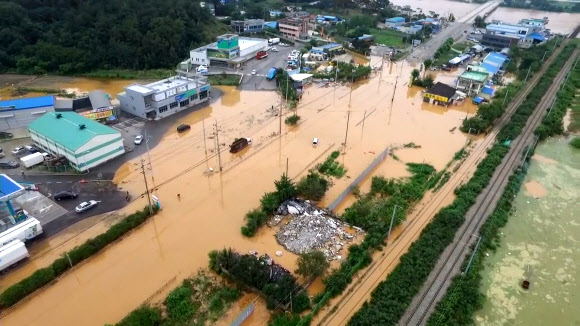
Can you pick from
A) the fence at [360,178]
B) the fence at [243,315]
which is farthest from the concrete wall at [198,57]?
the fence at [243,315]

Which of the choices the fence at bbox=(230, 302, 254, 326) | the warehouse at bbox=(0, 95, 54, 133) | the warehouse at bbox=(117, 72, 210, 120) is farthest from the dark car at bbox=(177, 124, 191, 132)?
the fence at bbox=(230, 302, 254, 326)

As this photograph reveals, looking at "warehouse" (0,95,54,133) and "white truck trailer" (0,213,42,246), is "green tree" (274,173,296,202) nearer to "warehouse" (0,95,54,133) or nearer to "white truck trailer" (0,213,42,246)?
"white truck trailer" (0,213,42,246)

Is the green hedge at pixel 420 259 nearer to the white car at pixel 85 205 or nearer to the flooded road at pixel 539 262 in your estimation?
the flooded road at pixel 539 262

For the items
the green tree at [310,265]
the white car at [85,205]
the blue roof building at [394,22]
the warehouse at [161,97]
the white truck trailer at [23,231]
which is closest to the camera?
the green tree at [310,265]

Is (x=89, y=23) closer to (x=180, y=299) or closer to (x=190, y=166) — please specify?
(x=190, y=166)

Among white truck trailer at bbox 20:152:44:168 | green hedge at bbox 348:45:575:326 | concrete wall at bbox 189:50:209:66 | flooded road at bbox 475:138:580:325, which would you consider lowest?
flooded road at bbox 475:138:580:325

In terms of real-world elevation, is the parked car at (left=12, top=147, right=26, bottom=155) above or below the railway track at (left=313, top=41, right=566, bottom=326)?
above

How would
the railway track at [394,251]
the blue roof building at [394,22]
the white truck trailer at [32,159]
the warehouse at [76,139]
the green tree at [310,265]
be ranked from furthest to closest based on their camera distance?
the blue roof building at [394,22]
the white truck trailer at [32,159]
the warehouse at [76,139]
the green tree at [310,265]
the railway track at [394,251]
